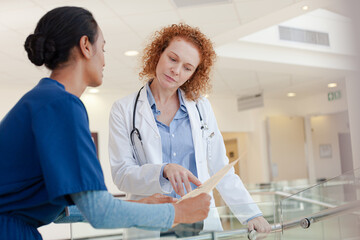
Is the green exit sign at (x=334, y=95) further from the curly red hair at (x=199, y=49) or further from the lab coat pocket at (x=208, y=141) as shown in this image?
the lab coat pocket at (x=208, y=141)

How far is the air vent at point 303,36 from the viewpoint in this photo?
714 centimetres

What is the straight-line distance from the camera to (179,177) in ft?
5.09

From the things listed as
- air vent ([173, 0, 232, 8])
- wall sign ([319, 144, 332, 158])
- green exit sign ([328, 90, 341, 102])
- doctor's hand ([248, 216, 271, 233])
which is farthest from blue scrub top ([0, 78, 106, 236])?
wall sign ([319, 144, 332, 158])

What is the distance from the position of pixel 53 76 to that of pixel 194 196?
1.78ft

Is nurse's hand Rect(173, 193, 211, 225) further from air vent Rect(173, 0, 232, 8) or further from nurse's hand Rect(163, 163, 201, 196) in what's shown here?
air vent Rect(173, 0, 232, 8)

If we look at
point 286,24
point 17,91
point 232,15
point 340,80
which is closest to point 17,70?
point 17,91

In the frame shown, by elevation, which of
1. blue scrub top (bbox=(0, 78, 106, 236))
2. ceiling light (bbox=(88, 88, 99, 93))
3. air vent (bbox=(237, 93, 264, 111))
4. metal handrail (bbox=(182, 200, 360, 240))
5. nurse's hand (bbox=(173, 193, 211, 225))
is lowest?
metal handrail (bbox=(182, 200, 360, 240))

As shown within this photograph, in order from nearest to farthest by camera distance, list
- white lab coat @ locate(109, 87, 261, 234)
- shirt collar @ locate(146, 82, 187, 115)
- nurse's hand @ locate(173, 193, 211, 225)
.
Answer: nurse's hand @ locate(173, 193, 211, 225) → white lab coat @ locate(109, 87, 261, 234) → shirt collar @ locate(146, 82, 187, 115)

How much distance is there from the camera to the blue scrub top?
0.94 m

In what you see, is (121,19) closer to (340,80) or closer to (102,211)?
(102,211)

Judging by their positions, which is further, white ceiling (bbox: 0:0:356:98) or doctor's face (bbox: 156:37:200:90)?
white ceiling (bbox: 0:0:356:98)

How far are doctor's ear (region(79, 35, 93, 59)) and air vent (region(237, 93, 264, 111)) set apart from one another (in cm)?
909

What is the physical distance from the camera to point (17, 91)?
8234 millimetres

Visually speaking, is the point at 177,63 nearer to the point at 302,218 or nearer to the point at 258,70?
the point at 302,218
